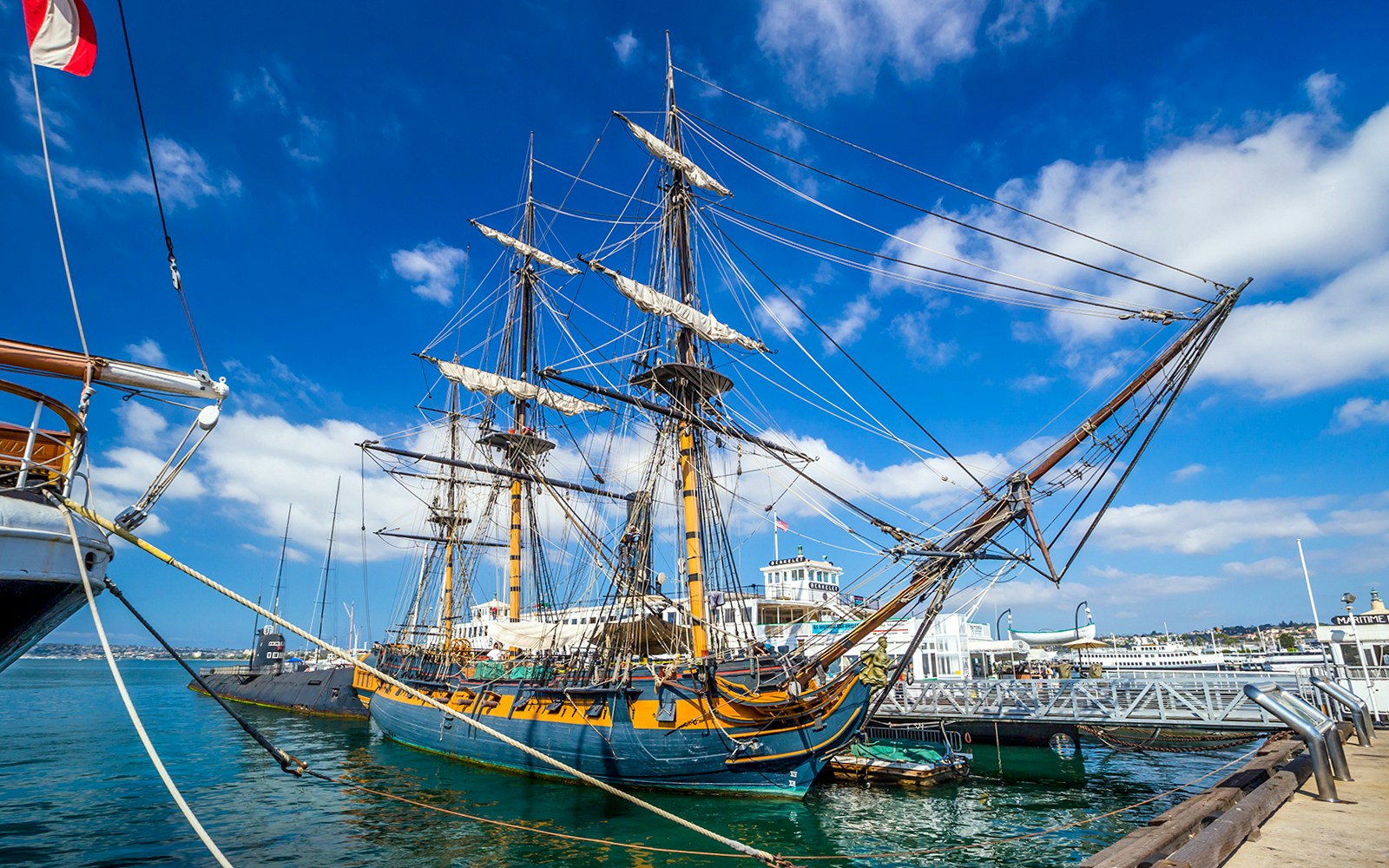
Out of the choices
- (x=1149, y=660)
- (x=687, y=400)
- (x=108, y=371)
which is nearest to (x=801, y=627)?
(x=687, y=400)

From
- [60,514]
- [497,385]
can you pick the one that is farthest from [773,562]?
[60,514]

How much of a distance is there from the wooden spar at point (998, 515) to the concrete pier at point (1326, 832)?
22.1ft

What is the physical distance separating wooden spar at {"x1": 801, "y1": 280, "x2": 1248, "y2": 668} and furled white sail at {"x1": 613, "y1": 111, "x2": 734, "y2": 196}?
18138 mm

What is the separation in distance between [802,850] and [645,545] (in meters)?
12.4

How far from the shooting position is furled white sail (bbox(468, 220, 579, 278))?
40656 mm

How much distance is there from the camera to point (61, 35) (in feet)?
29.0

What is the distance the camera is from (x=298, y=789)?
21.9m

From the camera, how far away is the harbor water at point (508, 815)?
47.3ft

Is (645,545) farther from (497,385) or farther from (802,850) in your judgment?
(497,385)

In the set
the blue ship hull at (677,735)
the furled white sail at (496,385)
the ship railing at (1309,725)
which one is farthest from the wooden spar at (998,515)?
the furled white sail at (496,385)

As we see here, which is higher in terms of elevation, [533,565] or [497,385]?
[497,385]

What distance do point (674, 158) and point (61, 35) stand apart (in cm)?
2083

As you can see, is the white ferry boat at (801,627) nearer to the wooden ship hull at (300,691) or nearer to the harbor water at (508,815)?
the harbor water at (508,815)

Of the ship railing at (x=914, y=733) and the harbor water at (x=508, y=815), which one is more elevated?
the ship railing at (x=914, y=733)
